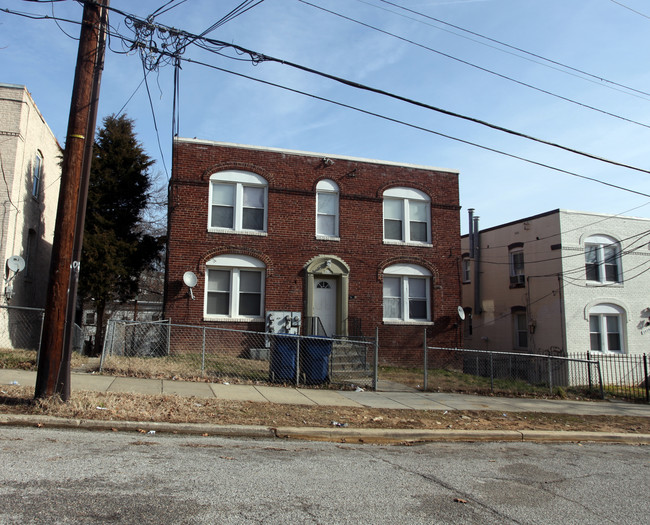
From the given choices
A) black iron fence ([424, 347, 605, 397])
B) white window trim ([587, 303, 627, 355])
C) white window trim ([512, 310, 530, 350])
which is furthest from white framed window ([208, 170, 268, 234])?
white window trim ([587, 303, 627, 355])

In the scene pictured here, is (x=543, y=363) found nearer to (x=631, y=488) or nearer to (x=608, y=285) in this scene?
(x=608, y=285)

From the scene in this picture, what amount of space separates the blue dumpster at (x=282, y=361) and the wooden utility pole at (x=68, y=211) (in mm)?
4933

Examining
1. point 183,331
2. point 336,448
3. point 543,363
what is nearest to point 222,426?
point 336,448

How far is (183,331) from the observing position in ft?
52.9

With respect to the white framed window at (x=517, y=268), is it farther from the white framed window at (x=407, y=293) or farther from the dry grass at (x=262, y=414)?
the dry grass at (x=262, y=414)

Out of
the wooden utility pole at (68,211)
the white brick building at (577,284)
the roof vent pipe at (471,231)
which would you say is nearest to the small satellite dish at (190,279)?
the wooden utility pole at (68,211)

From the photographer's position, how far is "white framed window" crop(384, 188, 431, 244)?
18.6m

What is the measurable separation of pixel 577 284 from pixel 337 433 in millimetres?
16746

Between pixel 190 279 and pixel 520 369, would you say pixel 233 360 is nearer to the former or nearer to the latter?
pixel 190 279

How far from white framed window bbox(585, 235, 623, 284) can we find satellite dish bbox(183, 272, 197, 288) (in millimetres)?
15505

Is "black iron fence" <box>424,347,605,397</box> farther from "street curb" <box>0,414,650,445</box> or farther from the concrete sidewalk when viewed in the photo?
"street curb" <box>0,414,650,445</box>

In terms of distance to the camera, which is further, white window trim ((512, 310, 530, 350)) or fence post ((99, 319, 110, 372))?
white window trim ((512, 310, 530, 350))

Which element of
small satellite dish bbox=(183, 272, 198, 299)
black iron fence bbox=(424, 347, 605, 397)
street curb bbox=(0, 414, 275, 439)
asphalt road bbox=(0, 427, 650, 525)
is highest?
small satellite dish bbox=(183, 272, 198, 299)

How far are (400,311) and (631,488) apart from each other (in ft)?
41.2
